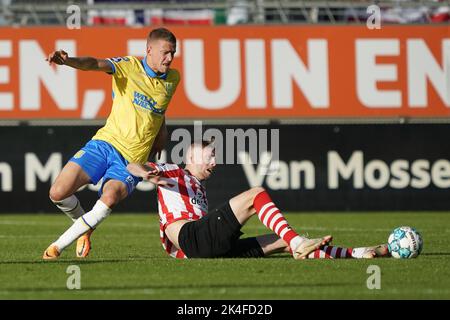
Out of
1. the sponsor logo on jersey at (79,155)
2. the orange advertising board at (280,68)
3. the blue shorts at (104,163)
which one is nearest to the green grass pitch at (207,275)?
the blue shorts at (104,163)

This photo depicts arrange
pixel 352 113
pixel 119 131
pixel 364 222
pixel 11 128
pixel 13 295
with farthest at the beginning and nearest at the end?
pixel 352 113 < pixel 11 128 < pixel 364 222 < pixel 119 131 < pixel 13 295

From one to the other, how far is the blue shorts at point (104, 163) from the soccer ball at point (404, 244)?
2.62 metres

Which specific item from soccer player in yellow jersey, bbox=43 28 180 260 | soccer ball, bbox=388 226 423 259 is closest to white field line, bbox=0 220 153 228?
soccer player in yellow jersey, bbox=43 28 180 260

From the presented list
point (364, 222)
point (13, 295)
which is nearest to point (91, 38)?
point (364, 222)

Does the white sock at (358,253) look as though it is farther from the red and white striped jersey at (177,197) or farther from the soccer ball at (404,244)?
the red and white striped jersey at (177,197)

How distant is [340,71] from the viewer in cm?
2139

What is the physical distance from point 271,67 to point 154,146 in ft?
33.1

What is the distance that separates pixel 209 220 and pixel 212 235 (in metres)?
0.17

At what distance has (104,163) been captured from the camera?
11.0 metres

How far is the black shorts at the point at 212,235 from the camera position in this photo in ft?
32.7

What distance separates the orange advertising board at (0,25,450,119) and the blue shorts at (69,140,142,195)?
10.1m

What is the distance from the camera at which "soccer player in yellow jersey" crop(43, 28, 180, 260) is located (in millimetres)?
10844
